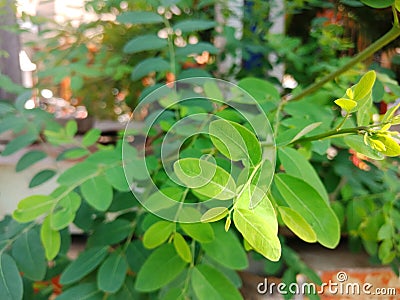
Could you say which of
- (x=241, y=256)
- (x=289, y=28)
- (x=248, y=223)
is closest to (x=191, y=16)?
(x=289, y=28)

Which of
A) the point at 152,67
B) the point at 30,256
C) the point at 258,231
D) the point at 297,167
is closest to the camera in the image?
the point at 258,231

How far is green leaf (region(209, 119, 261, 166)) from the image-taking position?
0.14 m

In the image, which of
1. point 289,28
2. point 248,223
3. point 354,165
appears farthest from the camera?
point 289,28

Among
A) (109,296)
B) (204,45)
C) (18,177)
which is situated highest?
(204,45)

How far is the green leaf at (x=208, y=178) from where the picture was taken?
0.45 feet

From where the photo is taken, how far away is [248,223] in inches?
5.1

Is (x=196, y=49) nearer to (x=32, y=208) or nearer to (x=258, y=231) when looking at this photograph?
(x=32, y=208)

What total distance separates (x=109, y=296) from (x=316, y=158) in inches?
9.2

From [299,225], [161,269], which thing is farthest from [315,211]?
[161,269]

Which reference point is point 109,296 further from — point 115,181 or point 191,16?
point 191,16

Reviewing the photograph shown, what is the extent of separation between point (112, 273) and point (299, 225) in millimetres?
225

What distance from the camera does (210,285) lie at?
12.0 inches

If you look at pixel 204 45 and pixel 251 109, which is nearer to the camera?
pixel 251 109

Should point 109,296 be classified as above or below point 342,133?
below
